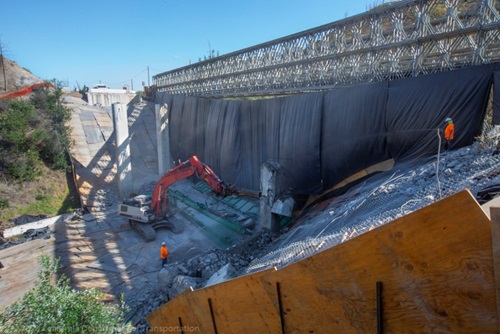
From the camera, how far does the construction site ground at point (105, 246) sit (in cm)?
866

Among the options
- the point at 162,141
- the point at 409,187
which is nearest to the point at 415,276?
the point at 409,187

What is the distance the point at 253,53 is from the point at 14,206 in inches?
→ 563

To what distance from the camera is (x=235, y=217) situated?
11781 millimetres

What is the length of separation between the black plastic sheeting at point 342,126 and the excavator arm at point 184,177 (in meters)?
2.13

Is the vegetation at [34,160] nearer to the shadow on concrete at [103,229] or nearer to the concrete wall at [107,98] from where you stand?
the shadow on concrete at [103,229]

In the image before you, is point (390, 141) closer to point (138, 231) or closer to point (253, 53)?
point (253, 53)

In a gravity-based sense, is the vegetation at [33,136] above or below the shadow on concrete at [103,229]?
above

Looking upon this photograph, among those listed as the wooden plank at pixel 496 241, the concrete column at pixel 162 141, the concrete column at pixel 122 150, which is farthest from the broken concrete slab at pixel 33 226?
the wooden plank at pixel 496 241

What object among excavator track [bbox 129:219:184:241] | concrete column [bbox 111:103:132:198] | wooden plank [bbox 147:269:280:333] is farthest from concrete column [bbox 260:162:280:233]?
concrete column [bbox 111:103:132:198]

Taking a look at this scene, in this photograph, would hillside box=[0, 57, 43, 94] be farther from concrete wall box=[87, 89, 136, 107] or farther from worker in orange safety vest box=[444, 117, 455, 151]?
worker in orange safety vest box=[444, 117, 455, 151]

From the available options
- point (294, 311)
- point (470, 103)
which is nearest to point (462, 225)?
point (294, 311)

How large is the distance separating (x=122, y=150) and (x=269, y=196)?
37.2 feet

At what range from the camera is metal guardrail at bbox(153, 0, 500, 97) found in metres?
7.32

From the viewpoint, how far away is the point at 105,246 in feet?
36.6
